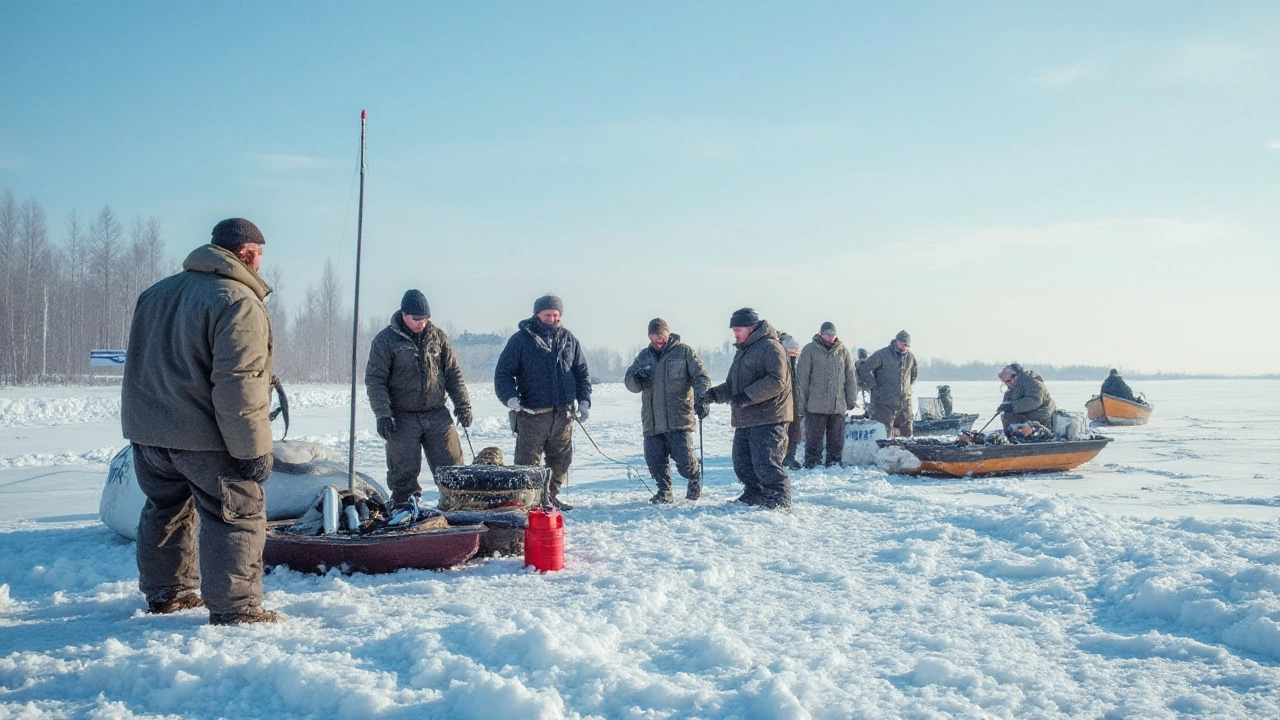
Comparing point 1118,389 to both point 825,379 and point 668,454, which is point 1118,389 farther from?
point 668,454

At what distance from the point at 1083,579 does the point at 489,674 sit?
334cm

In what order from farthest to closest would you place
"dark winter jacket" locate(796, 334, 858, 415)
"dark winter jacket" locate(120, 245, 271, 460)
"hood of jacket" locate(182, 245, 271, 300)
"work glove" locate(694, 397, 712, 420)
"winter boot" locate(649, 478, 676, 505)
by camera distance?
"dark winter jacket" locate(796, 334, 858, 415) < "winter boot" locate(649, 478, 676, 505) < "work glove" locate(694, 397, 712, 420) < "hood of jacket" locate(182, 245, 271, 300) < "dark winter jacket" locate(120, 245, 271, 460)

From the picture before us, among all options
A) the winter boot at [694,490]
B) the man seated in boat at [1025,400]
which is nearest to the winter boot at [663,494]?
the winter boot at [694,490]

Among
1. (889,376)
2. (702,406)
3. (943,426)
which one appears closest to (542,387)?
(702,406)

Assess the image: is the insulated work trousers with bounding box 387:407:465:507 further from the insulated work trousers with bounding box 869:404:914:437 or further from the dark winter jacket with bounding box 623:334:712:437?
the insulated work trousers with bounding box 869:404:914:437

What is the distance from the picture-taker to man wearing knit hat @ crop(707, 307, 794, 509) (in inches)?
259

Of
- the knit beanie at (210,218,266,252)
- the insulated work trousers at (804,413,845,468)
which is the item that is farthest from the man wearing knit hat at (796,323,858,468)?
the knit beanie at (210,218,266,252)

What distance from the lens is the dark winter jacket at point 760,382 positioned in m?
6.54

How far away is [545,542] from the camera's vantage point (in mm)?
4551

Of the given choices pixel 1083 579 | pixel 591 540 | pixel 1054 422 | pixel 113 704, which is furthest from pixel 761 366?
pixel 1054 422

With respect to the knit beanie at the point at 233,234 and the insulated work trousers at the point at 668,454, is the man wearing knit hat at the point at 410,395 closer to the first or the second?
the insulated work trousers at the point at 668,454

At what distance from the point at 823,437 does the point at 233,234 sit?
800 centimetres

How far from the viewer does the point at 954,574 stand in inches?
182

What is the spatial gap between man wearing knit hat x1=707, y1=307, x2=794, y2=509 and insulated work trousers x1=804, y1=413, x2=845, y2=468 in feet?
11.2
